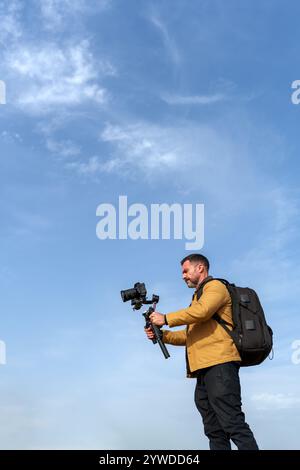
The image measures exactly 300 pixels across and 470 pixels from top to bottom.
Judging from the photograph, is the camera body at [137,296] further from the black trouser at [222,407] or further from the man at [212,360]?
the black trouser at [222,407]

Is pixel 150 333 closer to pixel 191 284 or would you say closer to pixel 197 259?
pixel 191 284

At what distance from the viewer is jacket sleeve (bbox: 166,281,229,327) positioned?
895cm

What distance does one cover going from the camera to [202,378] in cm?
926

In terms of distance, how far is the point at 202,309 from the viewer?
29.3 ft

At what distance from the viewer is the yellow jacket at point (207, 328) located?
8.96 m

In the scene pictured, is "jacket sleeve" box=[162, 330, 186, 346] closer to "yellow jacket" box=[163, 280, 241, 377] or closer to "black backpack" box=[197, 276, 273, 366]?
"yellow jacket" box=[163, 280, 241, 377]

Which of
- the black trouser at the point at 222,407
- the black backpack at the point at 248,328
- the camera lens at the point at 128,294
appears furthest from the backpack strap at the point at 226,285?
the camera lens at the point at 128,294

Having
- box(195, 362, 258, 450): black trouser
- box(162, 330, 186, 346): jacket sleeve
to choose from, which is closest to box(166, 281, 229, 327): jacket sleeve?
box(195, 362, 258, 450): black trouser

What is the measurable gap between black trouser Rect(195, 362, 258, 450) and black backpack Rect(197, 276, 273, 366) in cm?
31

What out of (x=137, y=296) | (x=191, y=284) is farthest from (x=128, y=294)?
(x=191, y=284)

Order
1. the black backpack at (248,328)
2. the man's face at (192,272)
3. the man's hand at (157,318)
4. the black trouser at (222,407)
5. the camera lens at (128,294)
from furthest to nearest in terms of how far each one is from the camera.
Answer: the camera lens at (128,294) < the man's face at (192,272) < the man's hand at (157,318) < the black backpack at (248,328) < the black trouser at (222,407)

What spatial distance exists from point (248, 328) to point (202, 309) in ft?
2.62

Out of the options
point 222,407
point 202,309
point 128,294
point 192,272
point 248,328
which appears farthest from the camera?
point 128,294
